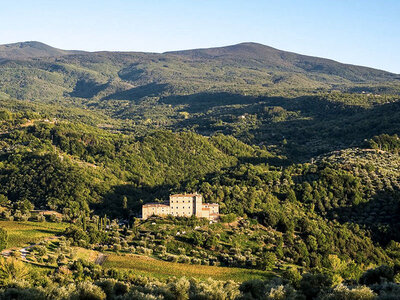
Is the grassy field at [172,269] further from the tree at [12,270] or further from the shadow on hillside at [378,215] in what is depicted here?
the shadow on hillside at [378,215]

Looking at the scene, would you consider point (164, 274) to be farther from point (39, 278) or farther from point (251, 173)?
point (251, 173)

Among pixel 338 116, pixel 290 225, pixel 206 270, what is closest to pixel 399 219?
pixel 290 225

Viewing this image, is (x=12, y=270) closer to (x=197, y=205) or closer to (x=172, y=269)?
(x=172, y=269)

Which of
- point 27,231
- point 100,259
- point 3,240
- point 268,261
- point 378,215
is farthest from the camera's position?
point 378,215

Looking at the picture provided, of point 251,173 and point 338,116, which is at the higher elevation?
point 338,116

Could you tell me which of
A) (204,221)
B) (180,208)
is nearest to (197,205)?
(180,208)

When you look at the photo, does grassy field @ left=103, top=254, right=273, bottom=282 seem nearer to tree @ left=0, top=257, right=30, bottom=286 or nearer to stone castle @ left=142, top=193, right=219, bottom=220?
tree @ left=0, top=257, right=30, bottom=286

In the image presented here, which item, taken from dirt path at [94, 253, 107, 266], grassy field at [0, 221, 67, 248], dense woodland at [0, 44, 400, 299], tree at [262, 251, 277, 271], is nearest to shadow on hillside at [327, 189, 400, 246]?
dense woodland at [0, 44, 400, 299]
